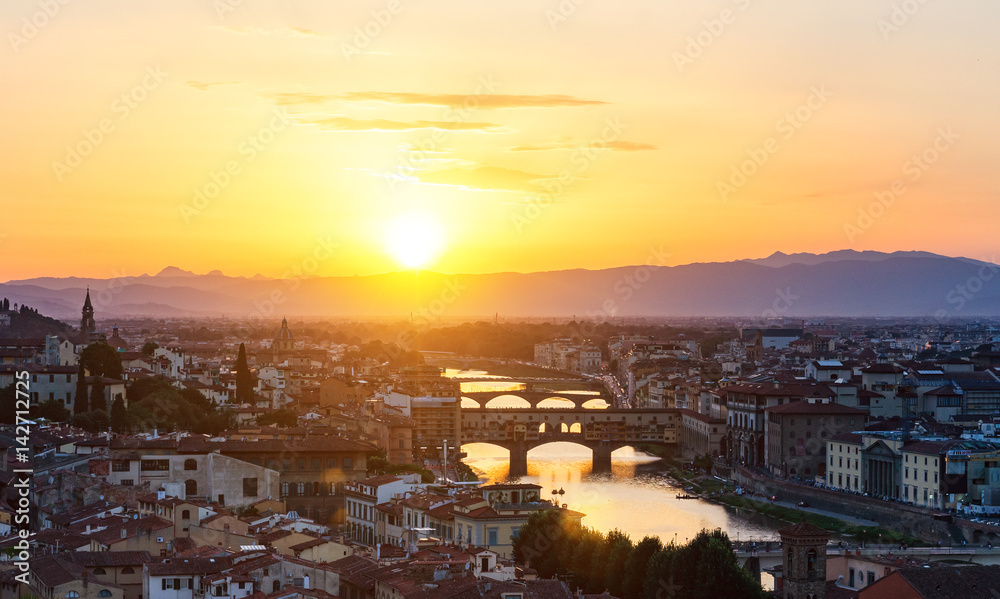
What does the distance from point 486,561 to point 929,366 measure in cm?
4063

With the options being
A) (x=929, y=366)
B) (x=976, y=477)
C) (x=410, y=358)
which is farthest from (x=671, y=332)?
(x=976, y=477)

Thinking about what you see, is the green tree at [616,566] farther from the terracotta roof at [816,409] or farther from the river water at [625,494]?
the terracotta roof at [816,409]

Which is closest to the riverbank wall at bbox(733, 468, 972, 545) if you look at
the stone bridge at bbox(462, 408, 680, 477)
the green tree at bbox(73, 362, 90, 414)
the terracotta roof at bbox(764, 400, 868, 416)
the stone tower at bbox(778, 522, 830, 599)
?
the terracotta roof at bbox(764, 400, 868, 416)

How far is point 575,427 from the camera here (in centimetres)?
6012

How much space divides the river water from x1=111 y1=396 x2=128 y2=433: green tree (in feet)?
37.2

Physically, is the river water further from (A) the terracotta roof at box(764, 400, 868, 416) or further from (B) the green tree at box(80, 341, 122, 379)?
(B) the green tree at box(80, 341, 122, 379)

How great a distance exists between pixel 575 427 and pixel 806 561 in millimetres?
40022

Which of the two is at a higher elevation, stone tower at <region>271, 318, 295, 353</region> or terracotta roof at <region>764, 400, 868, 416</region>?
stone tower at <region>271, 318, 295, 353</region>

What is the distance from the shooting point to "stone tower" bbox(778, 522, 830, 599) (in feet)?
65.8

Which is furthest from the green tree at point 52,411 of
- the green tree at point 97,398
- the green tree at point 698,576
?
the green tree at point 698,576

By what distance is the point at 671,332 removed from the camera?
15188cm

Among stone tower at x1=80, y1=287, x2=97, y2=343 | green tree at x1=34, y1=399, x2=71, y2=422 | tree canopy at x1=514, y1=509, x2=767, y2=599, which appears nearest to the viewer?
tree canopy at x1=514, y1=509, x2=767, y2=599

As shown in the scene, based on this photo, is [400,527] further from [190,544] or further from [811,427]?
[811,427]

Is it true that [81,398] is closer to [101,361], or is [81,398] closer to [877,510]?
[101,361]
